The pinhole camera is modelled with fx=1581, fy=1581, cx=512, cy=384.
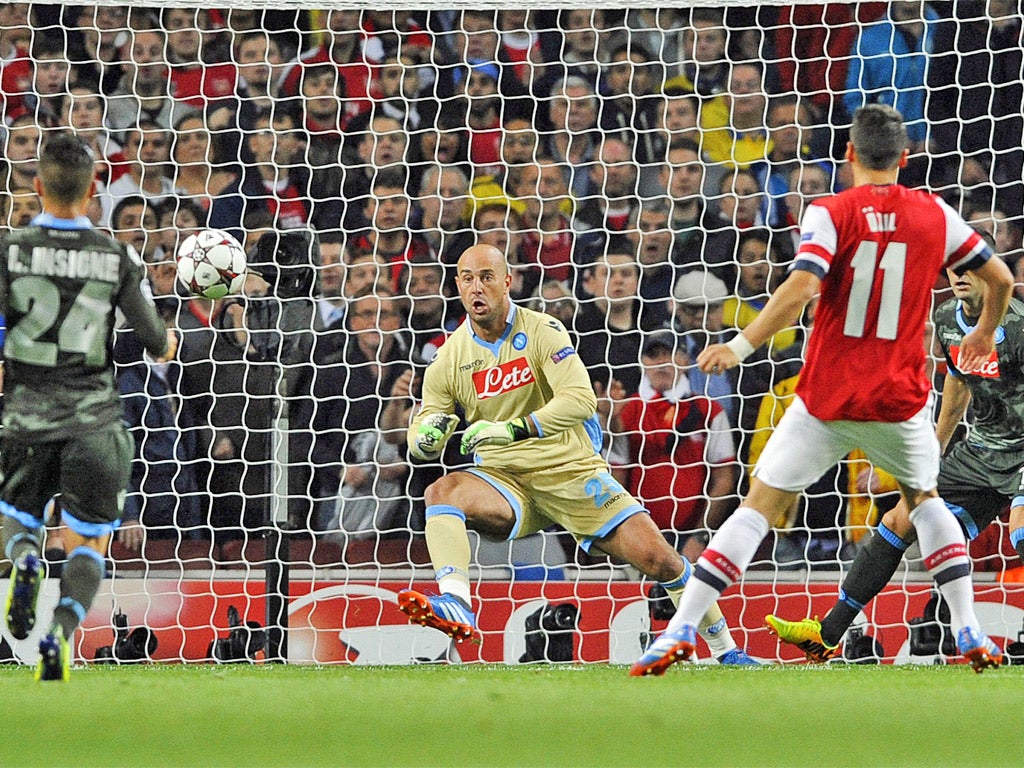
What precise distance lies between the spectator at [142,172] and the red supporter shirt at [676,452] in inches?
115

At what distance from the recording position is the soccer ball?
255 inches

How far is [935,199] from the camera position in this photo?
4.85 meters

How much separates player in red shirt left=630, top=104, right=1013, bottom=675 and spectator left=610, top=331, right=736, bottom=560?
3.36m

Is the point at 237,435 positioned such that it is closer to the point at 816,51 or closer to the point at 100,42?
the point at 100,42

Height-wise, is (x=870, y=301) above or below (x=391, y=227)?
below

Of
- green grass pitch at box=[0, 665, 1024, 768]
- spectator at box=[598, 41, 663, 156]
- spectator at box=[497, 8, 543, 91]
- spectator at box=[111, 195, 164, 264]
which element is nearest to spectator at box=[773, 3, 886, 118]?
spectator at box=[598, 41, 663, 156]

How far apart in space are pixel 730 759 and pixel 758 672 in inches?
109

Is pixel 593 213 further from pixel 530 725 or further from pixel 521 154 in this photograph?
pixel 530 725

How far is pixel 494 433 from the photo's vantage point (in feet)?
19.9

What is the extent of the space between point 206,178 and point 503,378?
10.2 feet

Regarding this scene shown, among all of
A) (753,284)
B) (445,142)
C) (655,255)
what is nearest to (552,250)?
(655,255)

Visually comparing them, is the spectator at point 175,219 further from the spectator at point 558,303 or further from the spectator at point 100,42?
the spectator at point 558,303

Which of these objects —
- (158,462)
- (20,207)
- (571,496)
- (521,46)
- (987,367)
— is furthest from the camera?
(521,46)

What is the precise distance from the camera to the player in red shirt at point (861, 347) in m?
4.61
